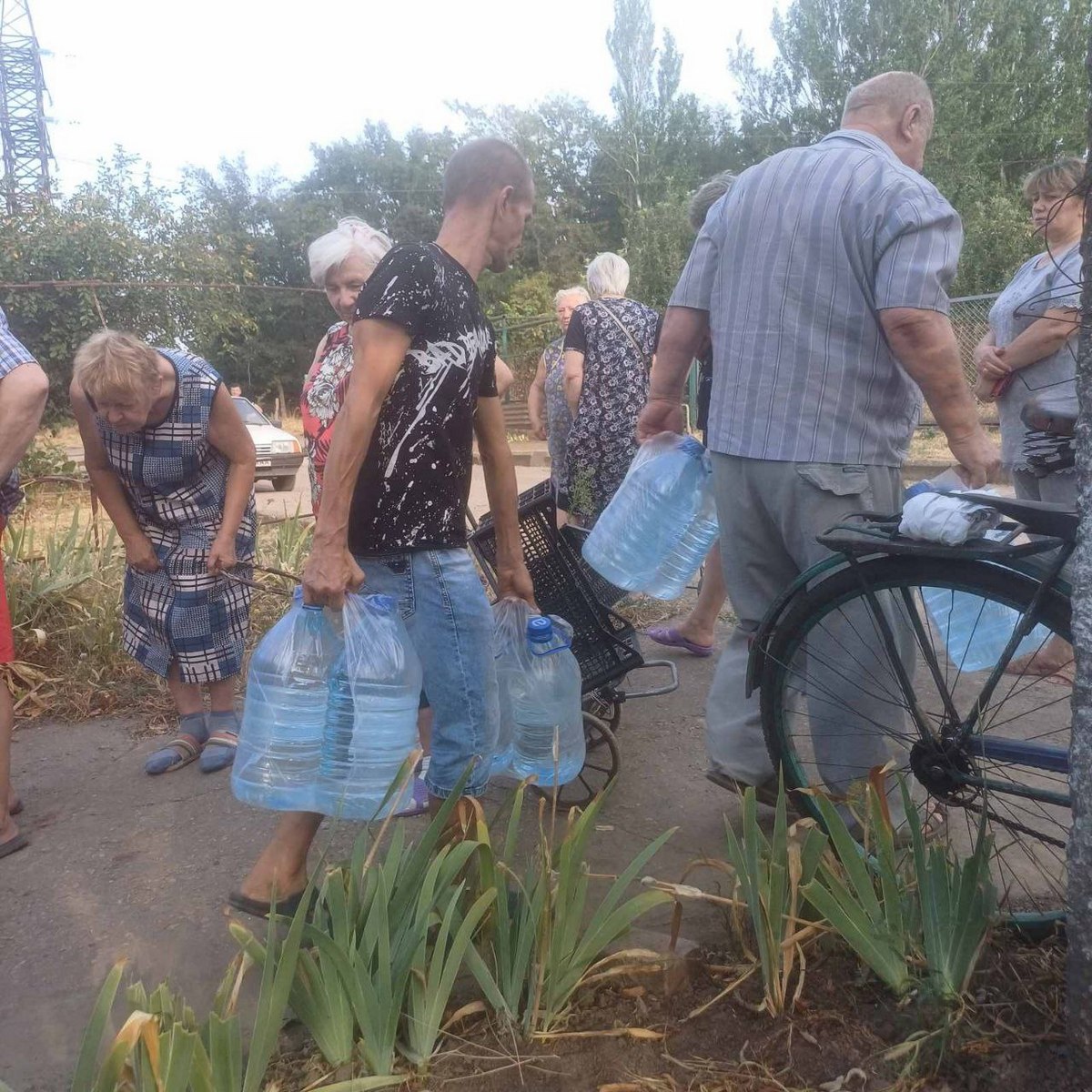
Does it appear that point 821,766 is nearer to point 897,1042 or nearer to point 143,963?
point 897,1042

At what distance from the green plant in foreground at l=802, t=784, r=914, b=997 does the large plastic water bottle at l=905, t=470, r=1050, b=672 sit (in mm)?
614

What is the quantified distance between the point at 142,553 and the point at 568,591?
1.54 metres

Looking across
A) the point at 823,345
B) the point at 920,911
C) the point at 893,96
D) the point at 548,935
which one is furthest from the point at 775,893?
the point at 893,96

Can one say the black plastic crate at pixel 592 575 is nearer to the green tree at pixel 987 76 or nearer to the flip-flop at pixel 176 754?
the flip-flop at pixel 176 754

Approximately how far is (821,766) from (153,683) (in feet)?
10.2

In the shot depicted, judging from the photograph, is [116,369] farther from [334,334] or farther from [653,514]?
[653,514]

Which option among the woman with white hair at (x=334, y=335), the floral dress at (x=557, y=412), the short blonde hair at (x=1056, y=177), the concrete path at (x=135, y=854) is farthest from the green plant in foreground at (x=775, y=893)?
the floral dress at (x=557, y=412)

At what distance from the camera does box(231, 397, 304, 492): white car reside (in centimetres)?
1278

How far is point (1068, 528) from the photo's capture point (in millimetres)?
1955

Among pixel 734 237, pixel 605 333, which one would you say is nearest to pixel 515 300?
pixel 605 333

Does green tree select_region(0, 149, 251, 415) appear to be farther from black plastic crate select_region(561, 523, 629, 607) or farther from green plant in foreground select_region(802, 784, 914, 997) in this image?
green plant in foreground select_region(802, 784, 914, 997)

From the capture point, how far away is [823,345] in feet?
8.20

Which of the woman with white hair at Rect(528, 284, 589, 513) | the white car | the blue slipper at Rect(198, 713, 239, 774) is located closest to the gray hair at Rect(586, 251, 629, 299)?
the woman with white hair at Rect(528, 284, 589, 513)

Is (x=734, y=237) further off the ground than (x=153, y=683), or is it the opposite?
(x=734, y=237)
